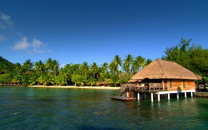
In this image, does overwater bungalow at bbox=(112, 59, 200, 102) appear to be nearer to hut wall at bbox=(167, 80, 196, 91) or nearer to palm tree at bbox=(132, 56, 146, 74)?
hut wall at bbox=(167, 80, 196, 91)

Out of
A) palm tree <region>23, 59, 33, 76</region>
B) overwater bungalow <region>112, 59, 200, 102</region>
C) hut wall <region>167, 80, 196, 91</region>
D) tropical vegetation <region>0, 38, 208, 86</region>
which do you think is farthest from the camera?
palm tree <region>23, 59, 33, 76</region>

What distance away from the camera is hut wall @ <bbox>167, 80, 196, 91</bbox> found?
2471 centimetres

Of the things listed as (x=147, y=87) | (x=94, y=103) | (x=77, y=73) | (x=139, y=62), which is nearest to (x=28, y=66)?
(x=77, y=73)

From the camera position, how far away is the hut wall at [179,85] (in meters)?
24.7

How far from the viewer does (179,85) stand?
2630 cm

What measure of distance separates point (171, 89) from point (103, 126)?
16538 millimetres

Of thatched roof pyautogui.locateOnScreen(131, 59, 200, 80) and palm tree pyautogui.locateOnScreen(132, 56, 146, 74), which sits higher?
palm tree pyautogui.locateOnScreen(132, 56, 146, 74)

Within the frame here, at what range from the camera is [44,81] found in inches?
3255

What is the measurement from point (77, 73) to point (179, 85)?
6108cm

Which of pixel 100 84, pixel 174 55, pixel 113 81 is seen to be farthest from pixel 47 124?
pixel 100 84

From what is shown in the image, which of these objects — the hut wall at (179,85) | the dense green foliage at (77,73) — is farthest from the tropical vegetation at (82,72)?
the hut wall at (179,85)

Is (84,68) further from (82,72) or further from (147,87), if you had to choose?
(147,87)

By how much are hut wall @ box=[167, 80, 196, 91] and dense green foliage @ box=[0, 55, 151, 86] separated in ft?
124

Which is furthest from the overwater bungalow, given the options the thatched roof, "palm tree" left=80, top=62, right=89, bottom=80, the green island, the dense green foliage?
"palm tree" left=80, top=62, right=89, bottom=80
